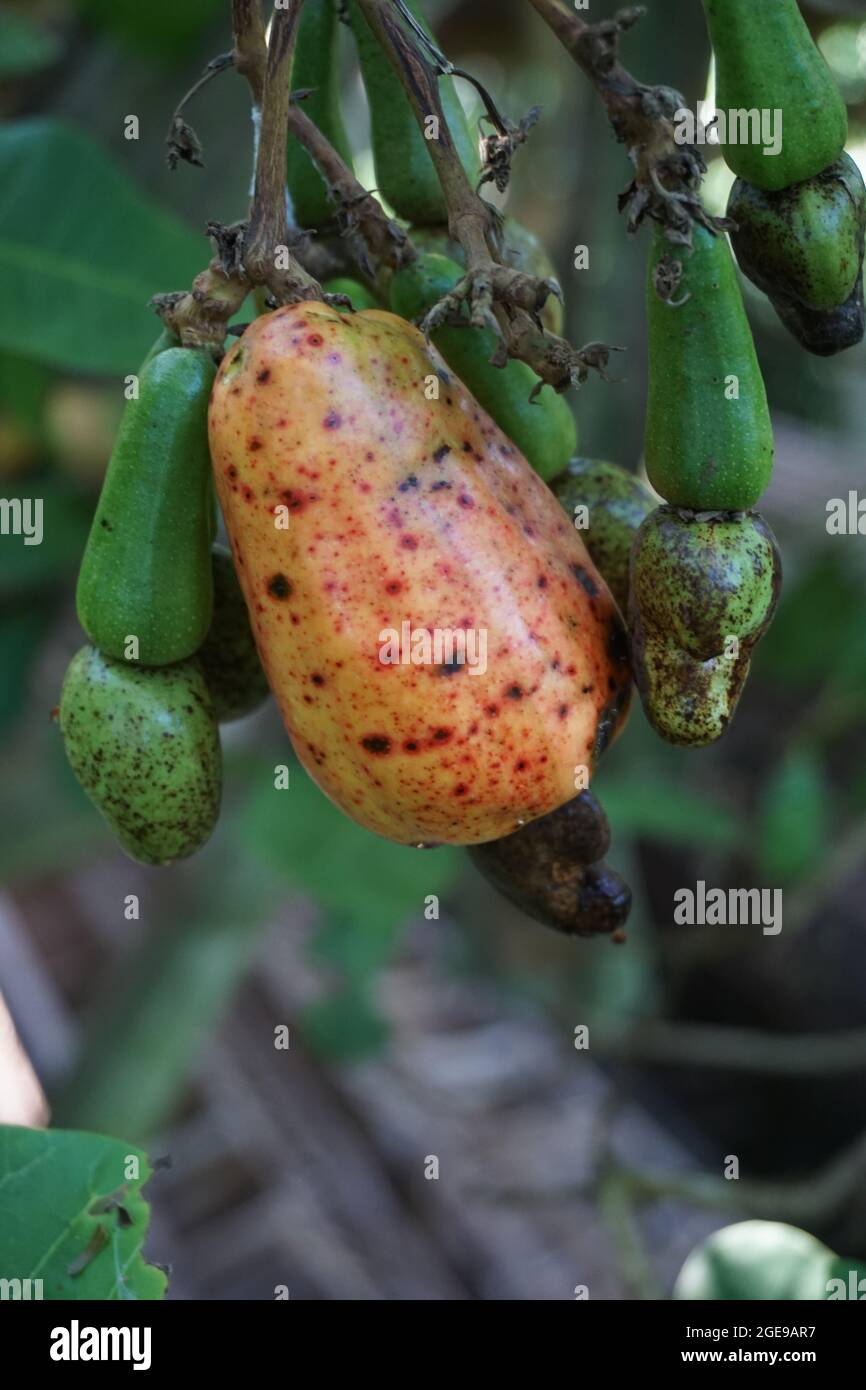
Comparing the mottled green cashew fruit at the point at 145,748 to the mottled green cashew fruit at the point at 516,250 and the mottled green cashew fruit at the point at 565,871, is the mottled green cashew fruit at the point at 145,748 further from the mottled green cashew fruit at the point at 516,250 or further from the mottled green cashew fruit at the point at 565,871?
the mottled green cashew fruit at the point at 516,250

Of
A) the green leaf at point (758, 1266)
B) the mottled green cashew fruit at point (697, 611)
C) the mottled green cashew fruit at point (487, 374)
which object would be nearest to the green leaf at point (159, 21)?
the mottled green cashew fruit at point (487, 374)

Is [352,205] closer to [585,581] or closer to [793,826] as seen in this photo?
[585,581]

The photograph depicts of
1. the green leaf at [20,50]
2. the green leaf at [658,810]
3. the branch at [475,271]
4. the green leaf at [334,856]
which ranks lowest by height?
the green leaf at [334,856]

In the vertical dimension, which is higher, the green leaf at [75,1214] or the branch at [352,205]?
the branch at [352,205]

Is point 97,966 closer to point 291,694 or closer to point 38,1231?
point 38,1231

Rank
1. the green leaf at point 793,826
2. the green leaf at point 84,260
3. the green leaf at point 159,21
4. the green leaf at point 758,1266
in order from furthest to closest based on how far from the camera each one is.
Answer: the green leaf at point 793,826 < the green leaf at point 159,21 < the green leaf at point 758,1266 < the green leaf at point 84,260
